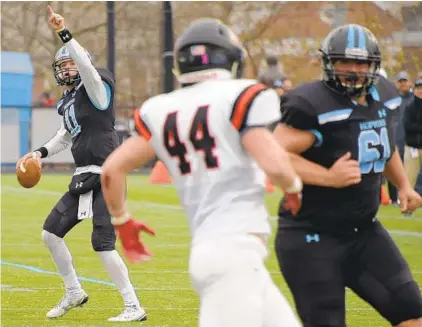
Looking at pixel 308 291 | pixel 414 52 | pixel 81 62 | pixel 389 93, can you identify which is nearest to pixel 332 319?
pixel 308 291

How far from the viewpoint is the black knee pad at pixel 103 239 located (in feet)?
26.2

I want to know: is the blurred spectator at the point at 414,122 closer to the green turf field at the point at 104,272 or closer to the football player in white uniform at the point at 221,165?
the green turf field at the point at 104,272

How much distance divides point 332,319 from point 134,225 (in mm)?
933

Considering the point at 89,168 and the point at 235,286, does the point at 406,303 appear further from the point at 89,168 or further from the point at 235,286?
the point at 89,168

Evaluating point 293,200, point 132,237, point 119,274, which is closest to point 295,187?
point 293,200

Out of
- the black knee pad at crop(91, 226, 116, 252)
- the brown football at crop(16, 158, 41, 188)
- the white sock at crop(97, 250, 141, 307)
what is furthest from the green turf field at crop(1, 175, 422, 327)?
the brown football at crop(16, 158, 41, 188)

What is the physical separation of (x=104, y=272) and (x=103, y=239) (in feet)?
9.28

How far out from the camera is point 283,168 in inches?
180

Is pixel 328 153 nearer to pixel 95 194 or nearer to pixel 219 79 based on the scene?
pixel 219 79

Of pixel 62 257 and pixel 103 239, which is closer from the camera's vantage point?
pixel 103 239

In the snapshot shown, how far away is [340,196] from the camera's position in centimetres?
544

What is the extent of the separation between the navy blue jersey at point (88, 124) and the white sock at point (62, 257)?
1.67 ft

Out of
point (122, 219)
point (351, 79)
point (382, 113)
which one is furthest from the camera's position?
point (382, 113)

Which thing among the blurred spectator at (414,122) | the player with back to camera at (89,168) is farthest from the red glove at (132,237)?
the blurred spectator at (414,122)
